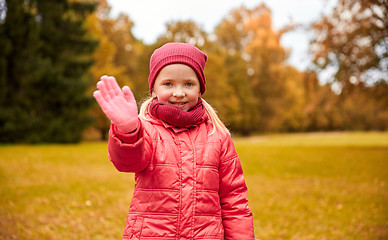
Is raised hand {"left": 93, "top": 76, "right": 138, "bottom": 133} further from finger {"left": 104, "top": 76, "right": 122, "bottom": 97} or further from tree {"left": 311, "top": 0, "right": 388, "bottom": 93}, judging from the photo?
tree {"left": 311, "top": 0, "right": 388, "bottom": 93}

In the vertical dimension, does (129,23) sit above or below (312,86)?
above

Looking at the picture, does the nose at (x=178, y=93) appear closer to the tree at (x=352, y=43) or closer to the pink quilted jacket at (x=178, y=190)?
the pink quilted jacket at (x=178, y=190)

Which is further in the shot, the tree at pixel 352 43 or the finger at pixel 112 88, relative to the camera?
the tree at pixel 352 43

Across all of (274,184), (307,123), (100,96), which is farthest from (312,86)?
(307,123)

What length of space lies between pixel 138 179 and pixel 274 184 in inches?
334

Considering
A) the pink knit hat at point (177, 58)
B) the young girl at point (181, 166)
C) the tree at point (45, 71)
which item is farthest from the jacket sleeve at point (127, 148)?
the tree at point (45, 71)

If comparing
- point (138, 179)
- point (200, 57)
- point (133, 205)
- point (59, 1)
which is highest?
point (59, 1)

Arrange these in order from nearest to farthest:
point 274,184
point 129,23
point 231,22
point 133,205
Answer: point 133,205
point 274,184
point 129,23
point 231,22

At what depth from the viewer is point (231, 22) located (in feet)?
144

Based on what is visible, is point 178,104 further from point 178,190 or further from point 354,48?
point 354,48

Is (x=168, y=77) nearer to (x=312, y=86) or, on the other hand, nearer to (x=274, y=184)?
(x=274, y=184)

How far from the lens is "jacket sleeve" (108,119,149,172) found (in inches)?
67.7

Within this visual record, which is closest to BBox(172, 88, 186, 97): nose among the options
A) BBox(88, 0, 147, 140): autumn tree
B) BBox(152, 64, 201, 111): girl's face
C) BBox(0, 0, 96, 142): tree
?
BBox(152, 64, 201, 111): girl's face

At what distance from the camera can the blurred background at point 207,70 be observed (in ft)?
61.5
